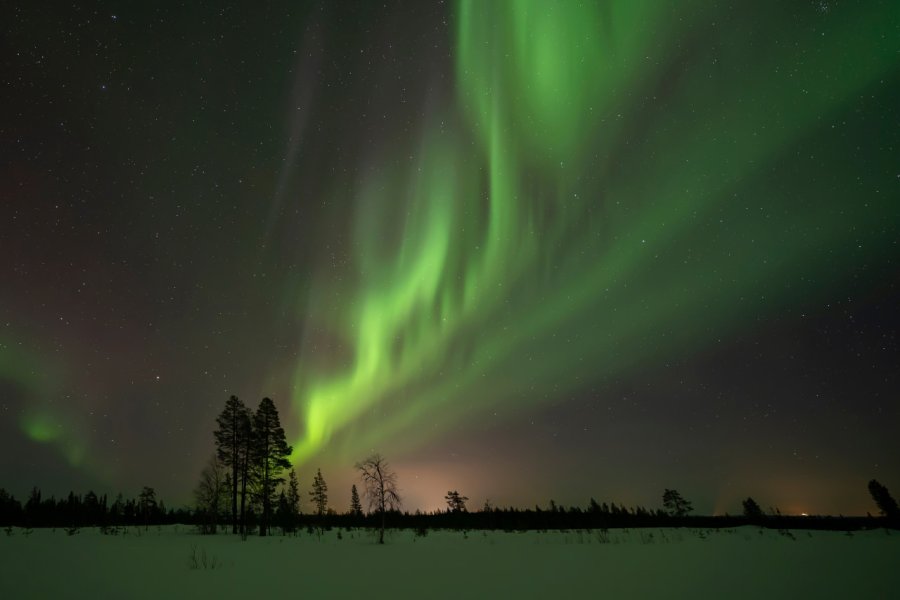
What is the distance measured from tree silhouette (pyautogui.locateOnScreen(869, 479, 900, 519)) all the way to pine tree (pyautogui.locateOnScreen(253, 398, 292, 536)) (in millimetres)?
99704

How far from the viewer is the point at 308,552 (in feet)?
62.8

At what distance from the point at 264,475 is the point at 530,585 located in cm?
3588

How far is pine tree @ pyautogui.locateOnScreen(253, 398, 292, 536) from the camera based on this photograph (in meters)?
39.4

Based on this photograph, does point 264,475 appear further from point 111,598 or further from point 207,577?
point 111,598

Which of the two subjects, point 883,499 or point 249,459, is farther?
point 883,499

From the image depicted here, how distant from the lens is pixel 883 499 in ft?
256

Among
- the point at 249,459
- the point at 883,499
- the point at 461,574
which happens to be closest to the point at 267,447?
the point at 249,459

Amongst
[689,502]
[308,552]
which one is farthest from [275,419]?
[689,502]

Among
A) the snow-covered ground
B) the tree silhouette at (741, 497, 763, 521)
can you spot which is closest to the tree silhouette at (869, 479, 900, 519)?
the tree silhouette at (741, 497, 763, 521)

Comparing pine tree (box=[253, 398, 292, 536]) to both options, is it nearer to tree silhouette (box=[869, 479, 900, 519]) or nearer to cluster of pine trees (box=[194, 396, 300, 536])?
cluster of pine trees (box=[194, 396, 300, 536])

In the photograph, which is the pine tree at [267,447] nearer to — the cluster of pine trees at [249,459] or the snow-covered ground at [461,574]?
the cluster of pine trees at [249,459]

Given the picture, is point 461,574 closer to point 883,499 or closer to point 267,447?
point 267,447

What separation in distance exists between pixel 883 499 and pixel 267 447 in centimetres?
10485

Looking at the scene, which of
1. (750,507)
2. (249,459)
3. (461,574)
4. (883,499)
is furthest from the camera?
(750,507)
